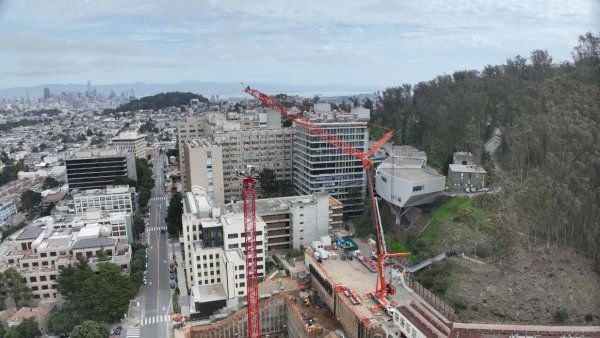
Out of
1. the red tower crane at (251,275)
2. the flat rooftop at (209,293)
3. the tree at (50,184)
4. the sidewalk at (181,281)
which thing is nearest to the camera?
the red tower crane at (251,275)

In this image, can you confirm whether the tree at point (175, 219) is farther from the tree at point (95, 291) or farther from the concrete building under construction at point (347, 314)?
the concrete building under construction at point (347, 314)

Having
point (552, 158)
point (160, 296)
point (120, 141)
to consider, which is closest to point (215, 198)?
point (160, 296)

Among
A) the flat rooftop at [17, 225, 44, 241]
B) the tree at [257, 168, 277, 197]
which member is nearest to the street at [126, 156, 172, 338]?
the flat rooftop at [17, 225, 44, 241]

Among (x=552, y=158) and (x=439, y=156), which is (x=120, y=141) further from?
(x=552, y=158)

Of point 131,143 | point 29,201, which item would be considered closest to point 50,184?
point 29,201

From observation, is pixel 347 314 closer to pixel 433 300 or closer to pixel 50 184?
pixel 433 300

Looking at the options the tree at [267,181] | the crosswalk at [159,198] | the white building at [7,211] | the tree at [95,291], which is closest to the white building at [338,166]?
the tree at [267,181]
